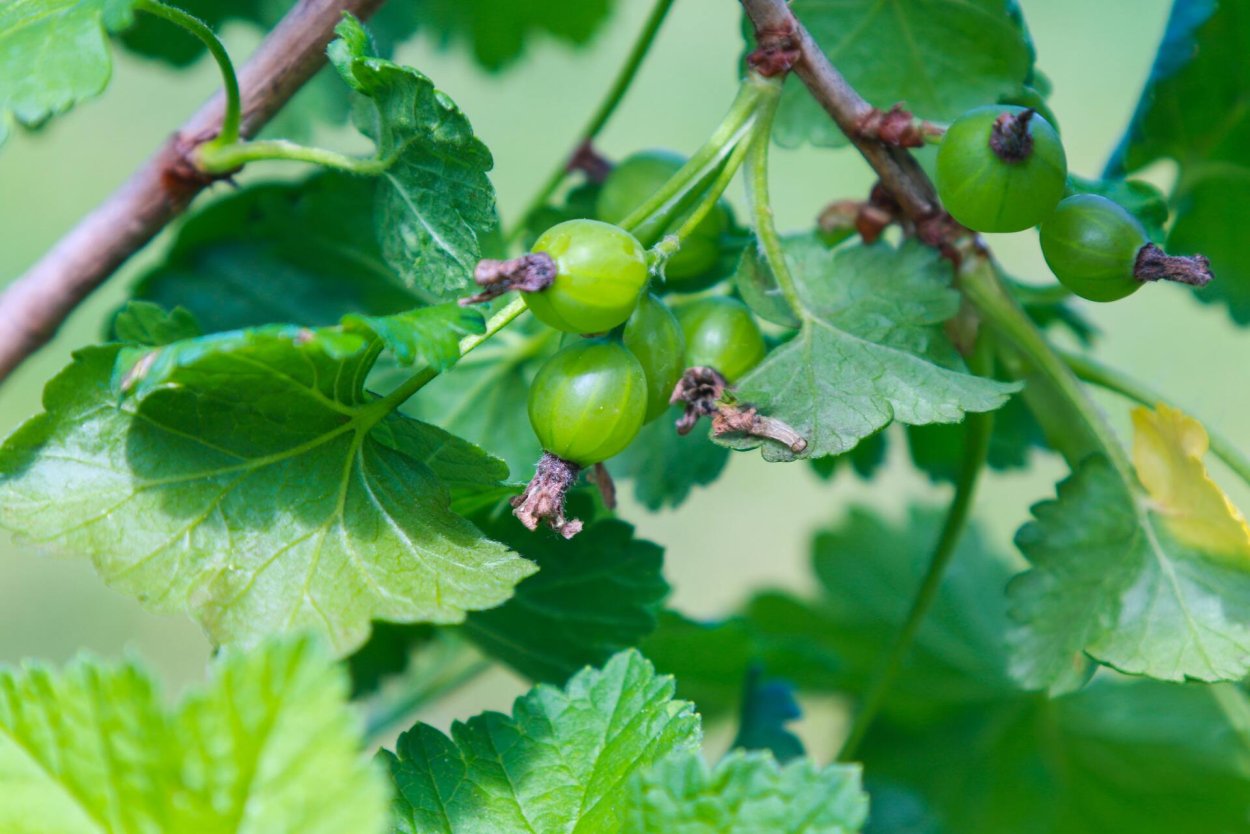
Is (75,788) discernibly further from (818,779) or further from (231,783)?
(818,779)

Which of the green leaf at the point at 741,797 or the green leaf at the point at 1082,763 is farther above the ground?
the green leaf at the point at 741,797

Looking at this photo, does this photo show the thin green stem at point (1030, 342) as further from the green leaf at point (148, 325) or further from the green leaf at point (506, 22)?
the green leaf at point (506, 22)

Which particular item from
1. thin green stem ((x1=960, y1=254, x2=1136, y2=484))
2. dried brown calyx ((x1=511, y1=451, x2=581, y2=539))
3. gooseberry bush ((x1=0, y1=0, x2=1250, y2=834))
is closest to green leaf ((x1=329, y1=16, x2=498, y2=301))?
gooseberry bush ((x1=0, y1=0, x2=1250, y2=834))

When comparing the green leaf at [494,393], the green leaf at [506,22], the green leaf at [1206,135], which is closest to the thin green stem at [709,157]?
the green leaf at [494,393]

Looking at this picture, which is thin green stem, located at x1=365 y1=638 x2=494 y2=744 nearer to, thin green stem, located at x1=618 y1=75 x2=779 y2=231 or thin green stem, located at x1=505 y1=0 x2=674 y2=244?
thin green stem, located at x1=505 y1=0 x2=674 y2=244

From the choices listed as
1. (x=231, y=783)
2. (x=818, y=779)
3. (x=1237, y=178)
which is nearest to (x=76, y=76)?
(x=231, y=783)

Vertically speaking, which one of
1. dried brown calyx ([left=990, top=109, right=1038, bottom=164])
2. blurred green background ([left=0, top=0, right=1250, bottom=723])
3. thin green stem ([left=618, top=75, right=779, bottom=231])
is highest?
dried brown calyx ([left=990, top=109, right=1038, bottom=164])
